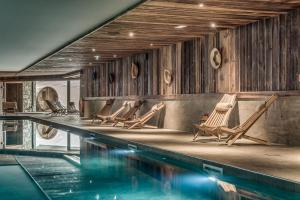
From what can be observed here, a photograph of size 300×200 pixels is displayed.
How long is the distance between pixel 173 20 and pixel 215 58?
6.69ft

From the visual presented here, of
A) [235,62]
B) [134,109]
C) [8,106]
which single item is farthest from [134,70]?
[8,106]

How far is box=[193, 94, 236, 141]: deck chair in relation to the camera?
8422 mm

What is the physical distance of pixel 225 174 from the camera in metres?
5.62

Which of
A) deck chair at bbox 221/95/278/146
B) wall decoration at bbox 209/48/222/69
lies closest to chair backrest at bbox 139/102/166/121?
wall decoration at bbox 209/48/222/69

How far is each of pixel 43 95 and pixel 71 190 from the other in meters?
29.0

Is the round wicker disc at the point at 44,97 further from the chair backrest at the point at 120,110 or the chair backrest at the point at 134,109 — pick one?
the chair backrest at the point at 134,109

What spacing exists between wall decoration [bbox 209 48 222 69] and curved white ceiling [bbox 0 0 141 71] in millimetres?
2776

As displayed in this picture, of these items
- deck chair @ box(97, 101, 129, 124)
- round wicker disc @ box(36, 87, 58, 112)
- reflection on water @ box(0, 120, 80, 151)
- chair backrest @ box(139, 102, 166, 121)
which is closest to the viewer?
reflection on water @ box(0, 120, 80, 151)

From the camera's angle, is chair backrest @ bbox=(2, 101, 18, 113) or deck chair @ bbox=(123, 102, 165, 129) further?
chair backrest @ bbox=(2, 101, 18, 113)

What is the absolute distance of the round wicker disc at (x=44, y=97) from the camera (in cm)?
3303

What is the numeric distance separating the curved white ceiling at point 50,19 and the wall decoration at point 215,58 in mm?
2776

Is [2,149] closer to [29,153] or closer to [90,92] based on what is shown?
[29,153]

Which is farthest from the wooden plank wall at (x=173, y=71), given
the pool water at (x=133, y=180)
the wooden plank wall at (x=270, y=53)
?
the pool water at (x=133, y=180)

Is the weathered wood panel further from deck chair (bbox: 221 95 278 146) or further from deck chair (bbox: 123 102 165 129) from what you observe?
deck chair (bbox: 221 95 278 146)
